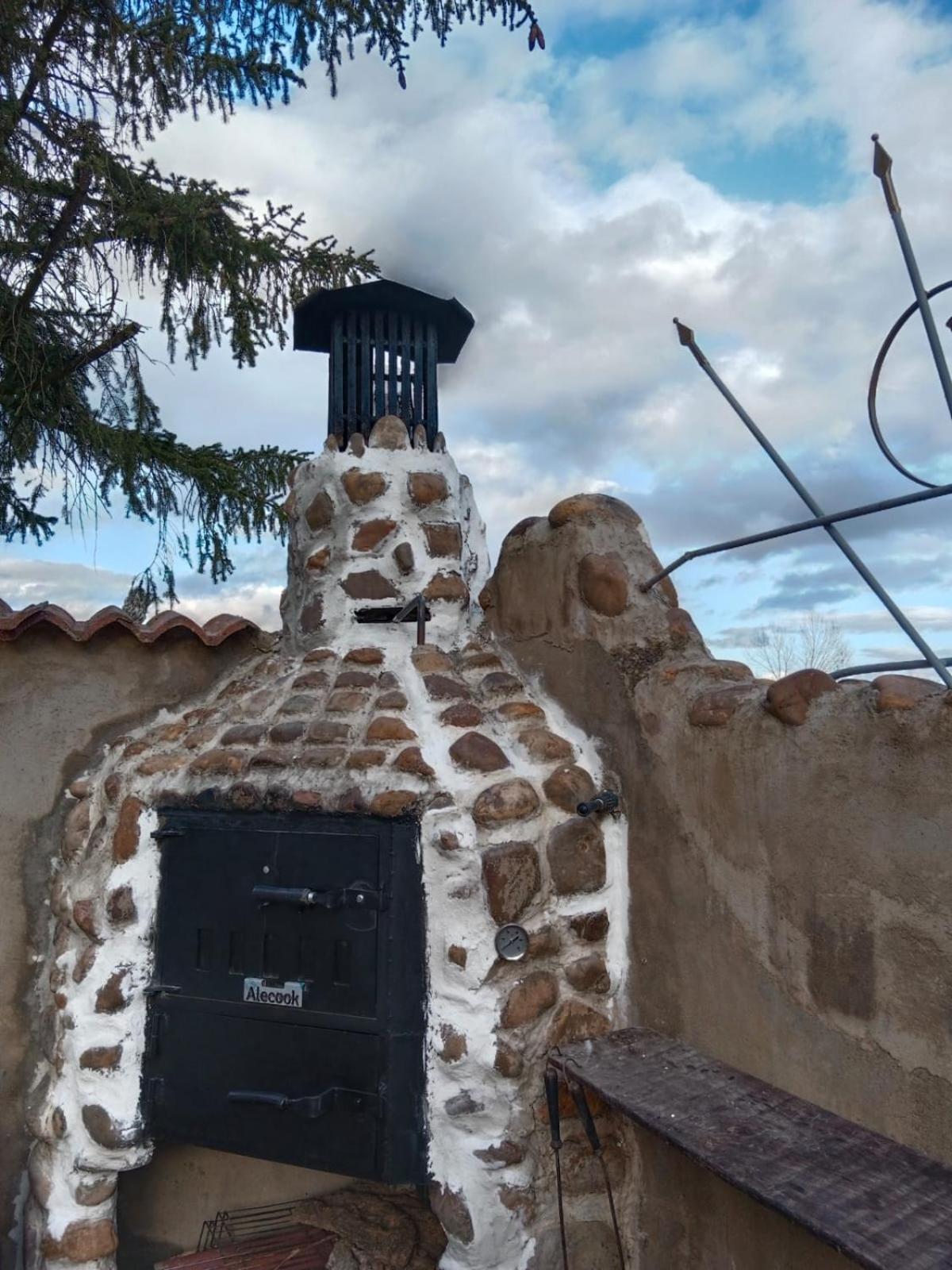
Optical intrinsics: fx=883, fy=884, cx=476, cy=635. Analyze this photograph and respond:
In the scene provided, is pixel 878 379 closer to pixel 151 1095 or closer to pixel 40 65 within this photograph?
pixel 151 1095

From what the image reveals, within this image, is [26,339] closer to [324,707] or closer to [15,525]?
[15,525]

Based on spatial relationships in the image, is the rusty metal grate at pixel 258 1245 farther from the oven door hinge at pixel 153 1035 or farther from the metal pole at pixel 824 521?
the metal pole at pixel 824 521

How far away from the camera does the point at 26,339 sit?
180 inches

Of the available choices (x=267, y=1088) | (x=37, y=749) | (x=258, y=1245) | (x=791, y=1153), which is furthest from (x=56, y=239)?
(x=791, y=1153)

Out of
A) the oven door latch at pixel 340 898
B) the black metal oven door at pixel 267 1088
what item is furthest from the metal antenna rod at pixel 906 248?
the black metal oven door at pixel 267 1088

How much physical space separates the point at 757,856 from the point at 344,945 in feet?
3.90

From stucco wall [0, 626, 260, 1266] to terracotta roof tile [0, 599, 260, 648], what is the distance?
68 mm

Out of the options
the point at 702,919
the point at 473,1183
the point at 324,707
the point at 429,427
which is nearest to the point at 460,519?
the point at 429,427

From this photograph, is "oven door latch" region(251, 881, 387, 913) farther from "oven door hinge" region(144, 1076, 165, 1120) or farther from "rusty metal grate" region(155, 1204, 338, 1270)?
"rusty metal grate" region(155, 1204, 338, 1270)

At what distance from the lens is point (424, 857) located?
2.56 meters

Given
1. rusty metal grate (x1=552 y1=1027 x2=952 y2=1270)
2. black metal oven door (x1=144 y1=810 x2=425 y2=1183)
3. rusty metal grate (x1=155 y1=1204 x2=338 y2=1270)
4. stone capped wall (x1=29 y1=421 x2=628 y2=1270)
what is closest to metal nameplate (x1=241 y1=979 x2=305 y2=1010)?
black metal oven door (x1=144 y1=810 x2=425 y2=1183)

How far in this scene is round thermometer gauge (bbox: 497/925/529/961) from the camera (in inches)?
101

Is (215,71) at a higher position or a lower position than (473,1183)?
higher

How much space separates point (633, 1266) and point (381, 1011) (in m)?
1.10
